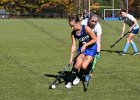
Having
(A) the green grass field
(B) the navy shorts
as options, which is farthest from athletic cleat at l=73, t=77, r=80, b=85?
(B) the navy shorts

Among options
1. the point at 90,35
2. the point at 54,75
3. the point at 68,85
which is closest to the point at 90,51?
the point at 90,35

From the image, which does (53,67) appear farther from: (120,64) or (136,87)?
(136,87)

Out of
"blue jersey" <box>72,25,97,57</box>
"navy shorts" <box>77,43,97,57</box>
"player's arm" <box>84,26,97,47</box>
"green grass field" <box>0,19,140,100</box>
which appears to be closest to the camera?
"green grass field" <box>0,19,140,100</box>

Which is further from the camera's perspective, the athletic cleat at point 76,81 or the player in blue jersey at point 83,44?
the athletic cleat at point 76,81

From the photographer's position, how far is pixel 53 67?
13.1 m

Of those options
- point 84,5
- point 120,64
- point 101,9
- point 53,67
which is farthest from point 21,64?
point 84,5

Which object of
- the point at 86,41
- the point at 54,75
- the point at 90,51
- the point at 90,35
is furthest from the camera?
the point at 54,75

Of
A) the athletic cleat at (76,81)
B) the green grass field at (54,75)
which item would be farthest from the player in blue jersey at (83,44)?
the green grass field at (54,75)

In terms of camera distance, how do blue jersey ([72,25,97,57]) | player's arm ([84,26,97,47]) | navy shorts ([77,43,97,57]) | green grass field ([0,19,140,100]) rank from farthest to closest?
navy shorts ([77,43,97,57]) → blue jersey ([72,25,97,57]) → player's arm ([84,26,97,47]) → green grass field ([0,19,140,100])

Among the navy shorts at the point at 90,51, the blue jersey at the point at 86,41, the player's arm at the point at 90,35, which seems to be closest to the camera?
the player's arm at the point at 90,35

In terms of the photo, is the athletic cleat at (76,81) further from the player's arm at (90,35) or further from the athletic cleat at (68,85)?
the player's arm at (90,35)

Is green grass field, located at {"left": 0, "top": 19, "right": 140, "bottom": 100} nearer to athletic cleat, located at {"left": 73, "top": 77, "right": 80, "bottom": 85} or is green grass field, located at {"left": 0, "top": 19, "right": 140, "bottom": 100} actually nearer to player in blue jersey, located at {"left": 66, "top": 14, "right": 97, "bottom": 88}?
Result: athletic cleat, located at {"left": 73, "top": 77, "right": 80, "bottom": 85}

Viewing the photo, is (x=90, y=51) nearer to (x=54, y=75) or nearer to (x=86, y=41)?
(x=86, y=41)

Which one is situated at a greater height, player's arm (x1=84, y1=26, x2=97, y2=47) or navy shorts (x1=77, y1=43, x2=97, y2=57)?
player's arm (x1=84, y1=26, x2=97, y2=47)
